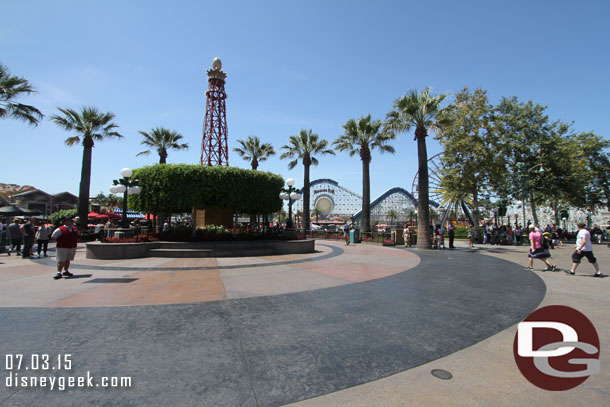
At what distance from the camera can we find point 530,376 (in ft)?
9.41

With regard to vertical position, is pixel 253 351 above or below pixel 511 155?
below

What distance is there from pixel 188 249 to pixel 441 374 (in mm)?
11780

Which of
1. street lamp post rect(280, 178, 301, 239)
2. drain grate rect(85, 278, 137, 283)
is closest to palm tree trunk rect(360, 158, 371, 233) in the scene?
street lamp post rect(280, 178, 301, 239)

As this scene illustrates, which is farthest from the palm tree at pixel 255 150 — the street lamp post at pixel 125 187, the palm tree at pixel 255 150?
the street lamp post at pixel 125 187

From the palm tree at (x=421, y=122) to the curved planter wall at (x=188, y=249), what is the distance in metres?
8.68

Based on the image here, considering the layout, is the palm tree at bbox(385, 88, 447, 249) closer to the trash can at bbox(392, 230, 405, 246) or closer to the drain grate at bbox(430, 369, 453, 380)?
the trash can at bbox(392, 230, 405, 246)

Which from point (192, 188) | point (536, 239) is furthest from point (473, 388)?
point (192, 188)

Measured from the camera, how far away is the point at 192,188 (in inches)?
565

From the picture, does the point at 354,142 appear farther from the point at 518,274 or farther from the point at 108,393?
the point at 108,393

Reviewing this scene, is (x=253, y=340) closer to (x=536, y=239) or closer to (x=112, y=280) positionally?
(x=112, y=280)

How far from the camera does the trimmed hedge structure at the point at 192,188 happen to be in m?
14.2

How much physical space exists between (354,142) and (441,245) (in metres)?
12.2

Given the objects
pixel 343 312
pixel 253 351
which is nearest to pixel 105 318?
pixel 253 351
